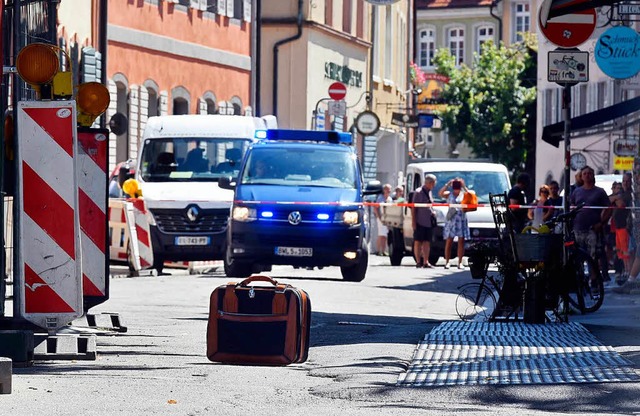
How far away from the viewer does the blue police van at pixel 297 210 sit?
25.0 m

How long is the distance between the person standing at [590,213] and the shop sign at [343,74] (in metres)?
27.5

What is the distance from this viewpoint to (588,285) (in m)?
19.5

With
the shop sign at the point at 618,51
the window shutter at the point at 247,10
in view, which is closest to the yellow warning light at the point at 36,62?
the shop sign at the point at 618,51

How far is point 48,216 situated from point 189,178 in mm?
16009

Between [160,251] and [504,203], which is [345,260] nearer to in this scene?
[160,251]

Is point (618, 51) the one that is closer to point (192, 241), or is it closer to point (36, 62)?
point (192, 241)

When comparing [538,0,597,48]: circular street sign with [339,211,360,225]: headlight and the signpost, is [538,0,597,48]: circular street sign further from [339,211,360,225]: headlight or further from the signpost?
[339,211,360,225]: headlight

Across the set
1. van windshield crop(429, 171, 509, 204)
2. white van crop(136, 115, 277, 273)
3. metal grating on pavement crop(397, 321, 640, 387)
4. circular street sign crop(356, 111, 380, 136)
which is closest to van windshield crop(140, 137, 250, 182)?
white van crop(136, 115, 277, 273)

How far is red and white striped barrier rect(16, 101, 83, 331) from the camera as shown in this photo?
11875 millimetres

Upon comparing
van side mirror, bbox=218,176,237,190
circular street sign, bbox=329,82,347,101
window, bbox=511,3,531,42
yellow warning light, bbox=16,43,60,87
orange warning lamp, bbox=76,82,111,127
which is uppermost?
window, bbox=511,3,531,42

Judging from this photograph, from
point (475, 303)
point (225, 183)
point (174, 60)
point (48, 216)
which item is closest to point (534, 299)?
point (475, 303)

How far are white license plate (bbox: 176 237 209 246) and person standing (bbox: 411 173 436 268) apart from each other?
6379mm

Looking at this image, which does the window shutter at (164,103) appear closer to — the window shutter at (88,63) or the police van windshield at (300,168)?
the window shutter at (88,63)

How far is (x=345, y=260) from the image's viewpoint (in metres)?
25.3
